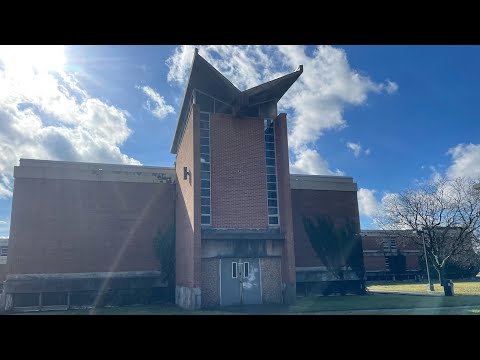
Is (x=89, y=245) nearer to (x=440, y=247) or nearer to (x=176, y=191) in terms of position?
(x=176, y=191)

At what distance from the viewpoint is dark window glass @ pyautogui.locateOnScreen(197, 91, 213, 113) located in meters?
21.9

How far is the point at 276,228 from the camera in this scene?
21.1 metres

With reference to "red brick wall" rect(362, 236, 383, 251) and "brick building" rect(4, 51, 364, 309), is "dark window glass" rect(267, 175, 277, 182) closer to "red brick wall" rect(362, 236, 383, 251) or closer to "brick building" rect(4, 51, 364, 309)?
"brick building" rect(4, 51, 364, 309)

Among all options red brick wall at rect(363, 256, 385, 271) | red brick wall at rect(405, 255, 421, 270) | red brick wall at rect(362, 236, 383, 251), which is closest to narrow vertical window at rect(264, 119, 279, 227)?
red brick wall at rect(363, 256, 385, 271)

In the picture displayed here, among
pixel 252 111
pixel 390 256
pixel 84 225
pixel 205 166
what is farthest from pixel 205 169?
pixel 390 256

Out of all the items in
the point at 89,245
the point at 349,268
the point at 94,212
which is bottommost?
the point at 349,268

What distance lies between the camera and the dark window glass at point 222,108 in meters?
22.2

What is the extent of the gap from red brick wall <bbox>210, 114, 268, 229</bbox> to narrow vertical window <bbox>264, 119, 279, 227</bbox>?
37 cm

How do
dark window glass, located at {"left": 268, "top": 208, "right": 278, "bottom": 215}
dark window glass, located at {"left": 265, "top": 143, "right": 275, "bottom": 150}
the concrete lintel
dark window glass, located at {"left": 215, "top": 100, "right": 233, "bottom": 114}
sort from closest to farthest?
dark window glass, located at {"left": 268, "top": 208, "right": 278, "bottom": 215} < dark window glass, located at {"left": 215, "top": 100, "right": 233, "bottom": 114} < dark window glass, located at {"left": 265, "top": 143, "right": 275, "bottom": 150} < the concrete lintel

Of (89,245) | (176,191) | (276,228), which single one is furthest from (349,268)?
(89,245)

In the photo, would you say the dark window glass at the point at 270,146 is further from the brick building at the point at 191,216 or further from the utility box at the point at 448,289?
the utility box at the point at 448,289

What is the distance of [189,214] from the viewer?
20.5m
